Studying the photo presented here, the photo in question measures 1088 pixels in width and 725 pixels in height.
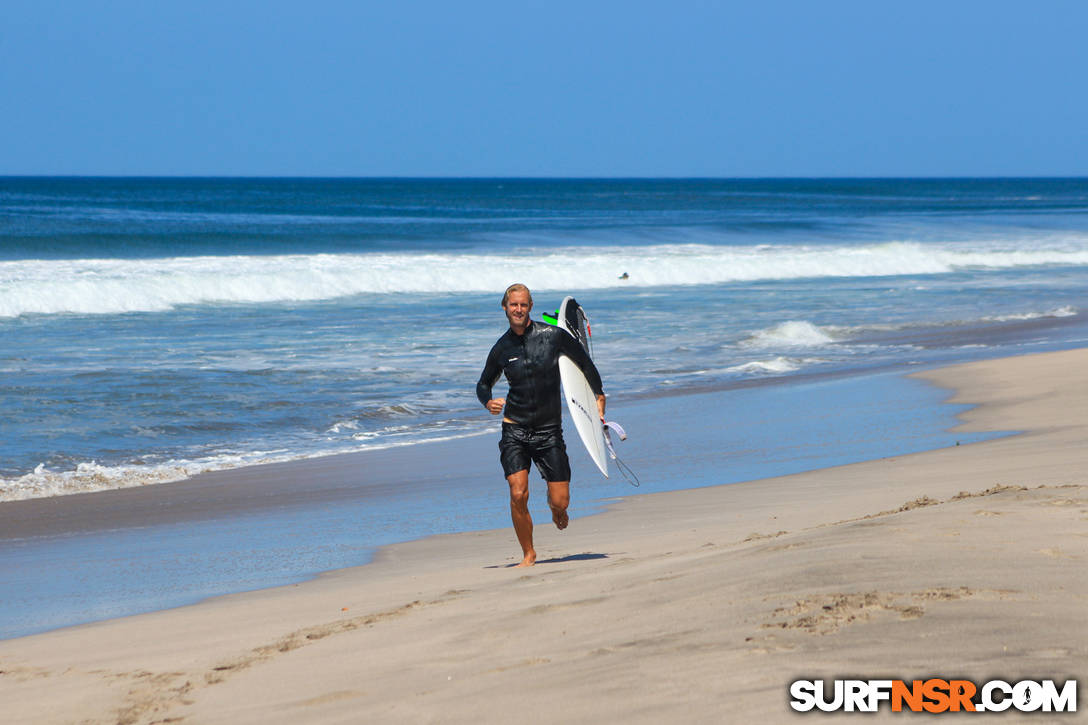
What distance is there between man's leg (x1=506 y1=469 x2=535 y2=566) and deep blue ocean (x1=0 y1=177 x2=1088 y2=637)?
3.54ft

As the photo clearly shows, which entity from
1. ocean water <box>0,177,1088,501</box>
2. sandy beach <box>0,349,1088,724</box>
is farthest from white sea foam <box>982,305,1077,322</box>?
sandy beach <box>0,349,1088,724</box>

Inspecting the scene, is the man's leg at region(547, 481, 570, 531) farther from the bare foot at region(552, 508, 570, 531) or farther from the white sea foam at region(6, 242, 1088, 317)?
the white sea foam at region(6, 242, 1088, 317)

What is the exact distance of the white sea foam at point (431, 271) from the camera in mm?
24547

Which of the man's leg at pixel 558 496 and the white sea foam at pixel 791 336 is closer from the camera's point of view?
the man's leg at pixel 558 496

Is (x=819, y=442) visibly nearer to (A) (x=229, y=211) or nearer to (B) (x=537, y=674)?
(B) (x=537, y=674)

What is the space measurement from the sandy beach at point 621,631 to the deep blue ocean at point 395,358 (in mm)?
1081

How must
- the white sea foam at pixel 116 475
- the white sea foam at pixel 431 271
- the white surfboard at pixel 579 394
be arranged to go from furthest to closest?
the white sea foam at pixel 431 271, the white sea foam at pixel 116 475, the white surfboard at pixel 579 394

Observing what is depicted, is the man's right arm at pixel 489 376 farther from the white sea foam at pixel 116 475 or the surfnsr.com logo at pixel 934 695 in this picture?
the white sea foam at pixel 116 475

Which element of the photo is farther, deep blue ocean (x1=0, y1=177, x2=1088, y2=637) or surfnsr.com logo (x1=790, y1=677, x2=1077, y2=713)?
deep blue ocean (x1=0, y1=177, x2=1088, y2=637)

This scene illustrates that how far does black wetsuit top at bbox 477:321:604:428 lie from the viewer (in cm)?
626

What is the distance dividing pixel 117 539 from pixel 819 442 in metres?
5.80

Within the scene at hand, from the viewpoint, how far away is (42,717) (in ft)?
12.8

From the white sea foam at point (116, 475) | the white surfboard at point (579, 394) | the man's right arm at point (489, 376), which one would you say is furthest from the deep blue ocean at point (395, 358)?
the man's right arm at point (489, 376)

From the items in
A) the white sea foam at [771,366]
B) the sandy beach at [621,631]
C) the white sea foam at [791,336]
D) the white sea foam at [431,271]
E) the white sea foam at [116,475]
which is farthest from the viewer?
the white sea foam at [431,271]
